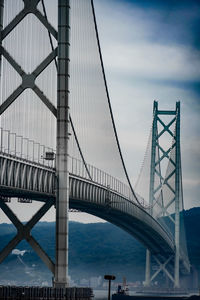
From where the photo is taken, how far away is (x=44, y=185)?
69562mm

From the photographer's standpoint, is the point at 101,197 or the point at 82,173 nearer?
the point at 82,173

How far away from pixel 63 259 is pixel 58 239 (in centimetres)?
139

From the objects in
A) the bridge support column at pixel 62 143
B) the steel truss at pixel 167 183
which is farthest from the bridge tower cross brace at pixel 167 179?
the bridge support column at pixel 62 143

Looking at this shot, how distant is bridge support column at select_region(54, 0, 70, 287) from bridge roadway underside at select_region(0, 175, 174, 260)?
1.95 metres

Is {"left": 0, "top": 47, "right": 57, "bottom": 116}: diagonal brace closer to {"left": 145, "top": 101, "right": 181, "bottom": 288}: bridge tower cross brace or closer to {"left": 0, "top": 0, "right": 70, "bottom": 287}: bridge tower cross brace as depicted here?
{"left": 0, "top": 0, "right": 70, "bottom": 287}: bridge tower cross brace

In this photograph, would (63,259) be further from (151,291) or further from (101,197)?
(151,291)

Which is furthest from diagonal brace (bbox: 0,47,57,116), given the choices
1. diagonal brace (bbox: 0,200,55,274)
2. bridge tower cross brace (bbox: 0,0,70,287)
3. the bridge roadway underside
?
diagonal brace (bbox: 0,200,55,274)

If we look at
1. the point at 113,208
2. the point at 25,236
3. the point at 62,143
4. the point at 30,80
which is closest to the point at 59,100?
the point at 30,80

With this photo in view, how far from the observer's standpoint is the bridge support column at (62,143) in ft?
218

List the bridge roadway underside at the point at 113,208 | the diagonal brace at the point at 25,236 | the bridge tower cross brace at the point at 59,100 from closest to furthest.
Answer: the diagonal brace at the point at 25,236 < the bridge tower cross brace at the point at 59,100 < the bridge roadway underside at the point at 113,208

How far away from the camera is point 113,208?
10312cm

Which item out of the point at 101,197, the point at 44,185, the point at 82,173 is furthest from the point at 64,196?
the point at 101,197

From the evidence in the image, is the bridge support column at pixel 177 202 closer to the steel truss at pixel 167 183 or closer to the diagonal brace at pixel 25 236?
the steel truss at pixel 167 183

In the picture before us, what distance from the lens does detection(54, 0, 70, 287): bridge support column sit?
6656 cm
